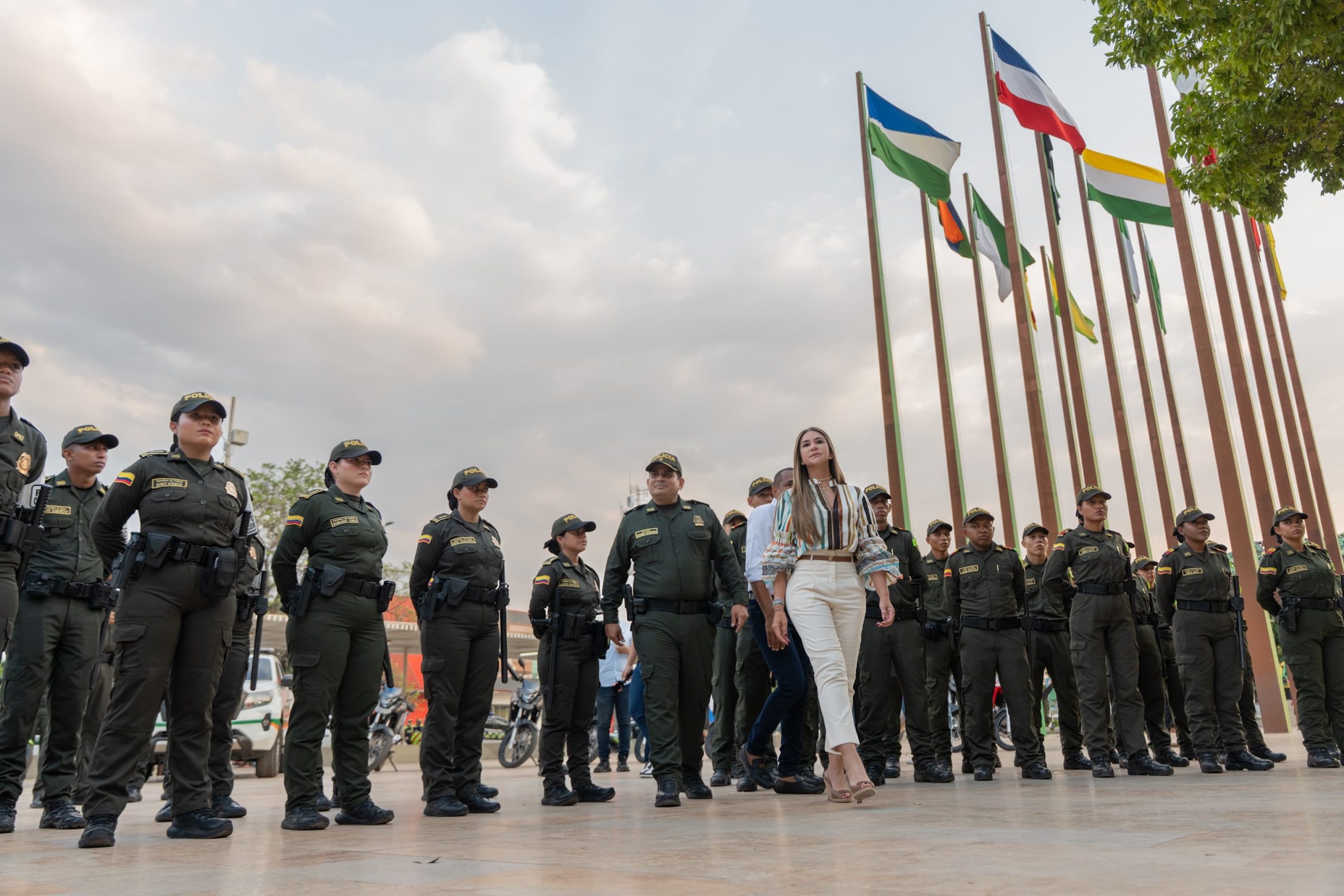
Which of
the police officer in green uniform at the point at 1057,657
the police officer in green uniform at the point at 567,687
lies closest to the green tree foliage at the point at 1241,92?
the police officer in green uniform at the point at 1057,657

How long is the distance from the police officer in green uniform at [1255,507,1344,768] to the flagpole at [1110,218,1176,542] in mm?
15806

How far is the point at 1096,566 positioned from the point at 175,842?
247 inches

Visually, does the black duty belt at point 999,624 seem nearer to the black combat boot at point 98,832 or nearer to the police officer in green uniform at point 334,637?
the police officer in green uniform at point 334,637

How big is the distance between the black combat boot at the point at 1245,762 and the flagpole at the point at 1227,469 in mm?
7490

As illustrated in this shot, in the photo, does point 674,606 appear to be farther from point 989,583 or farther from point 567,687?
point 989,583

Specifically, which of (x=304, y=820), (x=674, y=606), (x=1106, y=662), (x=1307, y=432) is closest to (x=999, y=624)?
(x=1106, y=662)

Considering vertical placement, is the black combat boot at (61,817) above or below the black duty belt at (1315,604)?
below

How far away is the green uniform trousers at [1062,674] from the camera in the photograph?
27.8ft

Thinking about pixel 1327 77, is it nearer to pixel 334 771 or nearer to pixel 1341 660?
pixel 1341 660

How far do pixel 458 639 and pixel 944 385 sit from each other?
16.8 metres

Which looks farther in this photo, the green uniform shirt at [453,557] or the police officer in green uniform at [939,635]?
the police officer in green uniform at [939,635]

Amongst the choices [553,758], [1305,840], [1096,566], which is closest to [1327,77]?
[1096,566]

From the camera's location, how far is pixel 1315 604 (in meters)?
7.80

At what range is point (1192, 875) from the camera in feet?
8.61
